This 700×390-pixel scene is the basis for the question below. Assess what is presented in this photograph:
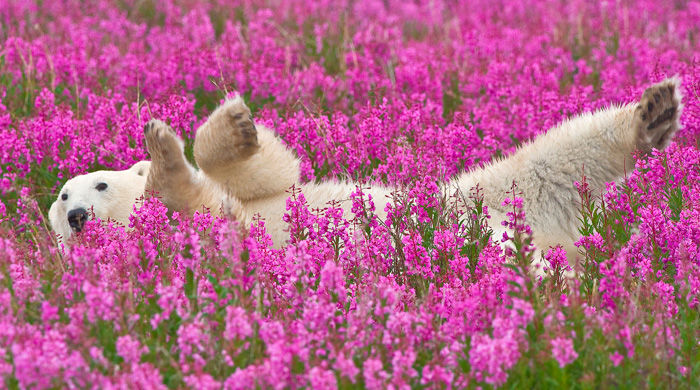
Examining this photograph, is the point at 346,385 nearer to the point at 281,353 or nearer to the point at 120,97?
the point at 281,353

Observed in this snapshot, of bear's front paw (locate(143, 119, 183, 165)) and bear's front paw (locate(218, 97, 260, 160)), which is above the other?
bear's front paw (locate(218, 97, 260, 160))

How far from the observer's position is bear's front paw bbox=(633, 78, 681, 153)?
428cm

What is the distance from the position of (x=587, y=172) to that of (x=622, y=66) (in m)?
2.66

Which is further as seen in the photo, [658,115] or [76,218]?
[76,218]

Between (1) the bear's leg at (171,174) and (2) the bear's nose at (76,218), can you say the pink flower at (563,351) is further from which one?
(2) the bear's nose at (76,218)

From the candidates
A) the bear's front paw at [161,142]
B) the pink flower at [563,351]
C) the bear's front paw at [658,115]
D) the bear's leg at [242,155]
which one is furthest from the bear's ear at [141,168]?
the pink flower at [563,351]

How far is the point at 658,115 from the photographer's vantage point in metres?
4.35

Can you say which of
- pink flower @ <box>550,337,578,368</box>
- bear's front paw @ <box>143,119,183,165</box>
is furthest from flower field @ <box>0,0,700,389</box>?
bear's front paw @ <box>143,119,183,165</box>

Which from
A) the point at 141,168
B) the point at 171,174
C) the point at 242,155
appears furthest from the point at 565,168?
the point at 141,168

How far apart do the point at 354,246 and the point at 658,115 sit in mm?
1663

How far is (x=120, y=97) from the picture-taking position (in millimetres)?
6219

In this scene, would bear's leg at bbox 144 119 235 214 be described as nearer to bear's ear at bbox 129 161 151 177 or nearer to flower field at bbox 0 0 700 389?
flower field at bbox 0 0 700 389

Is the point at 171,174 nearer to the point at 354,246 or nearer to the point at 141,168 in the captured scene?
the point at 141,168

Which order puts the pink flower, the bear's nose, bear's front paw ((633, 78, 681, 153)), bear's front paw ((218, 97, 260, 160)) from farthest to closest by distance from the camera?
bear's front paw ((218, 97, 260, 160))
the bear's nose
bear's front paw ((633, 78, 681, 153))
the pink flower
